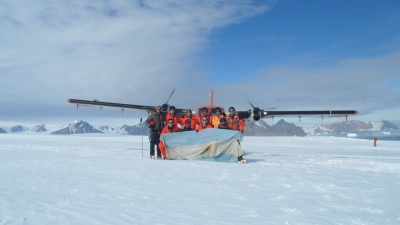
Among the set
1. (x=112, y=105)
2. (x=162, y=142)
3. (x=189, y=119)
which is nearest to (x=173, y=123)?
(x=189, y=119)

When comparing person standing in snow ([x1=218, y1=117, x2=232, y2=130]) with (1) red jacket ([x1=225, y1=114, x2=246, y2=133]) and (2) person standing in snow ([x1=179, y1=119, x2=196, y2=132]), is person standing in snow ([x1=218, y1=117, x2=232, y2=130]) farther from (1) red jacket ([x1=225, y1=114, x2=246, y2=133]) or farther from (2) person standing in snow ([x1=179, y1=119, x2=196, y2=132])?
(2) person standing in snow ([x1=179, y1=119, x2=196, y2=132])

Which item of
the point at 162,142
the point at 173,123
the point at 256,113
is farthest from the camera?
the point at 256,113

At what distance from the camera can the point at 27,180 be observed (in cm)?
508

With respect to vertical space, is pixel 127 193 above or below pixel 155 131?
below

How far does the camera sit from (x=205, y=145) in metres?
10.1

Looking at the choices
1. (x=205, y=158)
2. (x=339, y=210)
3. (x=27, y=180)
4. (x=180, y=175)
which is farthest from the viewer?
(x=205, y=158)

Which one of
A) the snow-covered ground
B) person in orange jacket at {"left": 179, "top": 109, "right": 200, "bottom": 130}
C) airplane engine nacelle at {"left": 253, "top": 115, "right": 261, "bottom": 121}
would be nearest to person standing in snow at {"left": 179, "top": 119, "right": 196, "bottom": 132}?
person in orange jacket at {"left": 179, "top": 109, "right": 200, "bottom": 130}

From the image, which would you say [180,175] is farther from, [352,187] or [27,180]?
[352,187]

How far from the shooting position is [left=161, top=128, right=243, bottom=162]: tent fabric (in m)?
9.90

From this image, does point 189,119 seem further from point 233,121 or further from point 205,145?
point 233,121

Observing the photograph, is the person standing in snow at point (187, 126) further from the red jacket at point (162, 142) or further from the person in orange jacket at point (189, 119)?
the red jacket at point (162, 142)

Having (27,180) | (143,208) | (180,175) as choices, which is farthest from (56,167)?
(143,208)

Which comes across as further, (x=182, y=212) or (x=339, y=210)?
(x=339, y=210)

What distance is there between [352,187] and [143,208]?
4.39 metres
